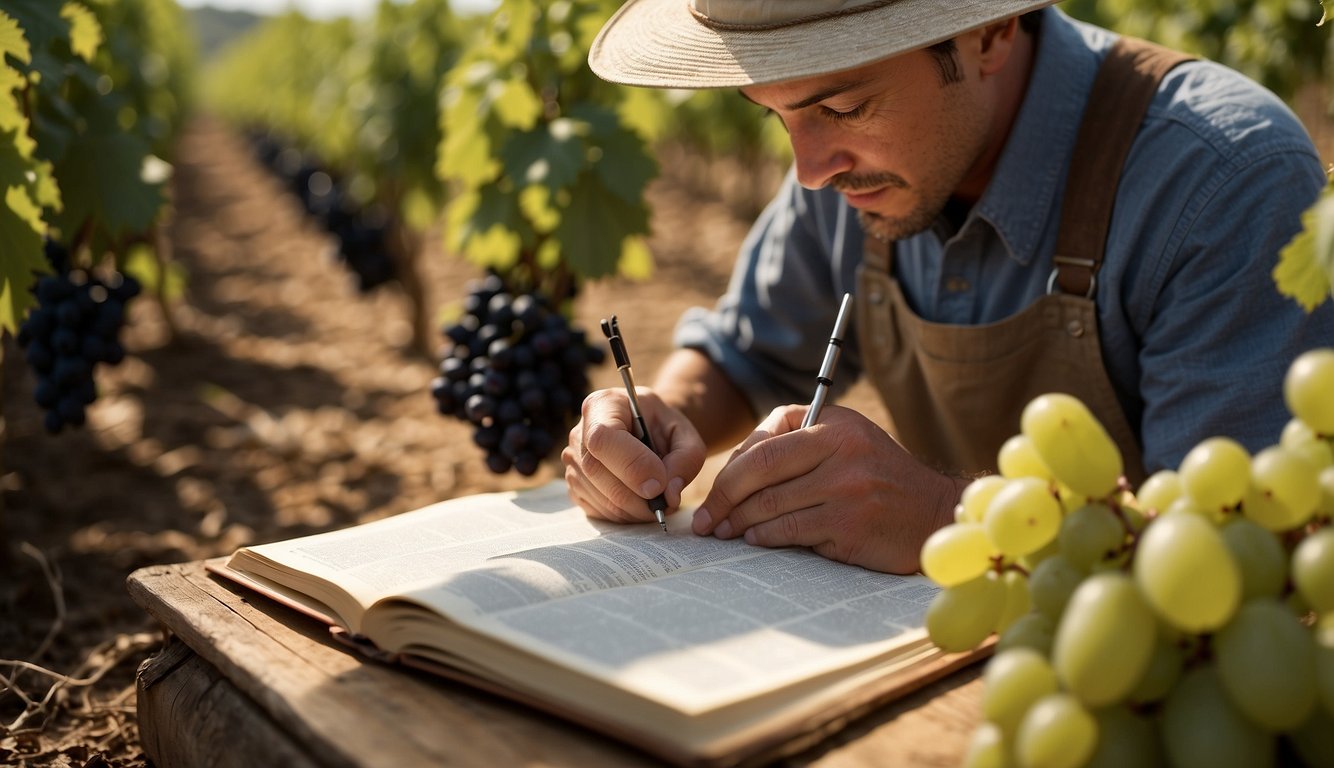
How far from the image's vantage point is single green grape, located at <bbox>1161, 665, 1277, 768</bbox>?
3.01 feet

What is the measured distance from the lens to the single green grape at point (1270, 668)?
894mm

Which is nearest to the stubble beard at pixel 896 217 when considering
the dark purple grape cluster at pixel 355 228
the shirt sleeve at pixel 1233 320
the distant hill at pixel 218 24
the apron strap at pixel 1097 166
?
the apron strap at pixel 1097 166

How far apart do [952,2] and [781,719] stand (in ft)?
3.88

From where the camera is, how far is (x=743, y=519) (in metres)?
1.68

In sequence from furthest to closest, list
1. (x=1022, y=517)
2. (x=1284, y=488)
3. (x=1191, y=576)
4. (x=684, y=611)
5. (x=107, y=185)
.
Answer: (x=107, y=185), (x=684, y=611), (x=1022, y=517), (x=1284, y=488), (x=1191, y=576)

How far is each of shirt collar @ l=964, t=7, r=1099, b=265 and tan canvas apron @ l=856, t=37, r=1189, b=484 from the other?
0.06 m

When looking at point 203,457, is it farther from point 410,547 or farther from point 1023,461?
point 1023,461

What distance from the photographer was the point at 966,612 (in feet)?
3.94

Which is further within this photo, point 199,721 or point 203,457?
point 203,457

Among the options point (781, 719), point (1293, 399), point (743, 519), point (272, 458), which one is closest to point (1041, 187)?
point (743, 519)

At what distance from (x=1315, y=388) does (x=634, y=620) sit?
75cm

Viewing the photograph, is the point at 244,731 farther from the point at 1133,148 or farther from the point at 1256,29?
the point at 1256,29

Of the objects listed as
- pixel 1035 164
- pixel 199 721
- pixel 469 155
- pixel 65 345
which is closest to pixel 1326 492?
pixel 1035 164

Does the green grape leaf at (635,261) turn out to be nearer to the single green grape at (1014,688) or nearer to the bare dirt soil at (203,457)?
the bare dirt soil at (203,457)
